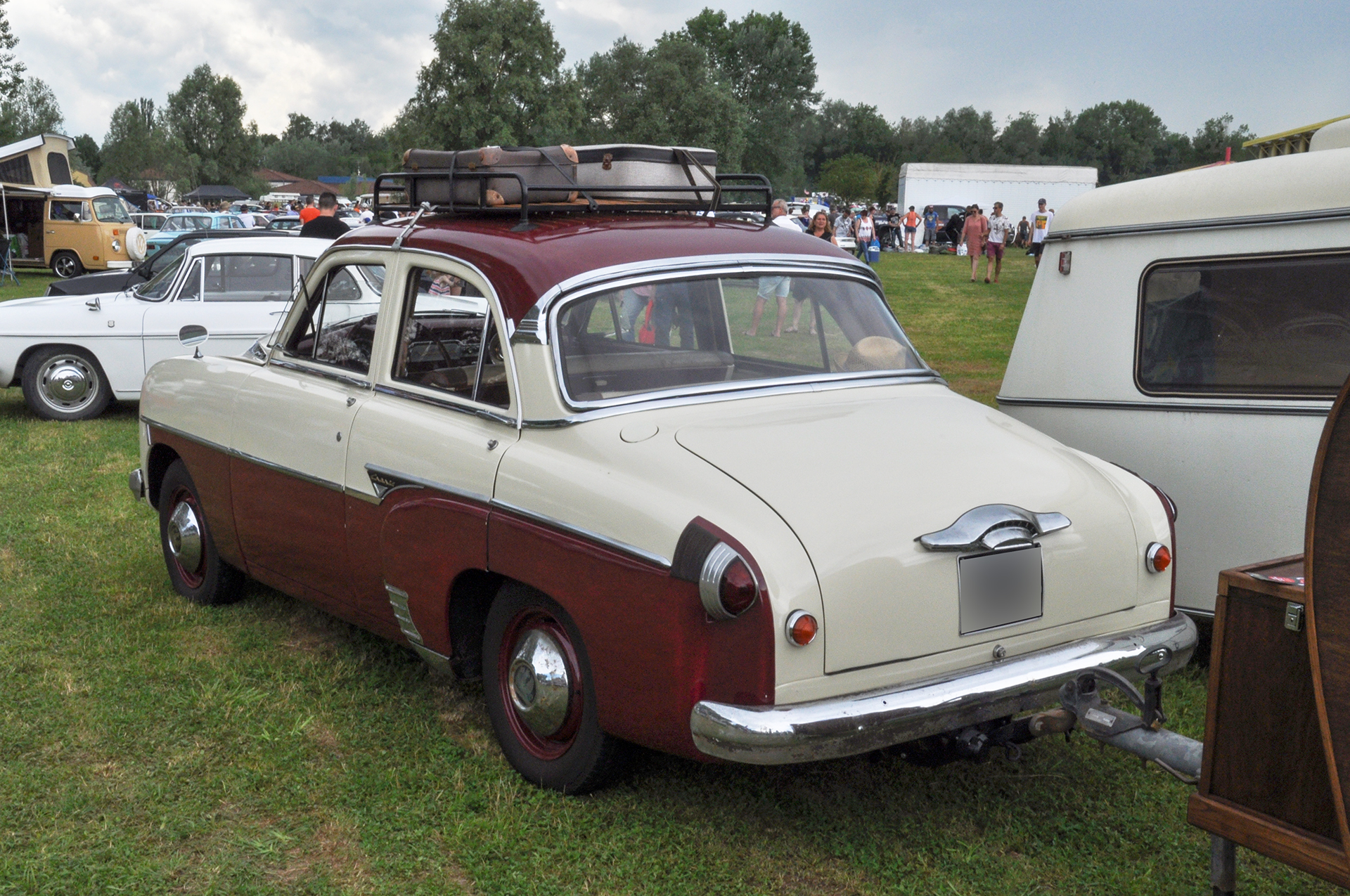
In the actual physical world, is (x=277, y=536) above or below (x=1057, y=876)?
above

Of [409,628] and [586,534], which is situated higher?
[586,534]

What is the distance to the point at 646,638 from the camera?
3162mm

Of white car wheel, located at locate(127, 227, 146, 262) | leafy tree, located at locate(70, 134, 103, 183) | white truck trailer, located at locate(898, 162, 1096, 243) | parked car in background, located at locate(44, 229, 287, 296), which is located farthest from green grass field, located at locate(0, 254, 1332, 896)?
leafy tree, located at locate(70, 134, 103, 183)

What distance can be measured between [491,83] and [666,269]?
189 feet

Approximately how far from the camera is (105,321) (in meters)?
10.3

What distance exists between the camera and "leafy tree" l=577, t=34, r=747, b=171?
6919cm

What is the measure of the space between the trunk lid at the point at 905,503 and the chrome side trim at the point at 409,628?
1184 millimetres

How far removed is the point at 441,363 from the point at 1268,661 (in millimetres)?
2753

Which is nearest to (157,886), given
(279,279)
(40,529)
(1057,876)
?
(1057,876)

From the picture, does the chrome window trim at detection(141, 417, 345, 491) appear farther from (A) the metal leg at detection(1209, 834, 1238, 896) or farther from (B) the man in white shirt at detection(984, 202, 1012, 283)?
(B) the man in white shirt at detection(984, 202, 1012, 283)

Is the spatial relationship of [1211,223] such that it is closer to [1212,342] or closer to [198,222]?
[1212,342]

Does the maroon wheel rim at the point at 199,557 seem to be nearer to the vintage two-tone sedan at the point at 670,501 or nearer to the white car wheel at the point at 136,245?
the vintage two-tone sedan at the point at 670,501

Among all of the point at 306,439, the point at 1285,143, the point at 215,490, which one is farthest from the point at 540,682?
the point at 1285,143

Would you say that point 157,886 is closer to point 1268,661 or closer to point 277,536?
point 277,536
